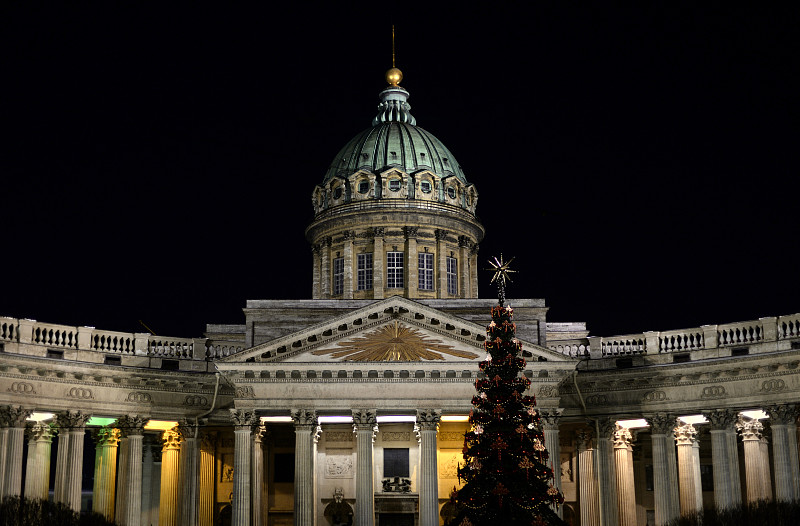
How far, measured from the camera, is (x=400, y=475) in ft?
164

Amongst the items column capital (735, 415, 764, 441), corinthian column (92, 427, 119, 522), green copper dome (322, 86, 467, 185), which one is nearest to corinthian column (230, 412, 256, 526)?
corinthian column (92, 427, 119, 522)

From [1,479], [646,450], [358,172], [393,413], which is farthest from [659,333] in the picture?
[1,479]

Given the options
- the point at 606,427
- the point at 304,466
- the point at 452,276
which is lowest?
the point at 304,466

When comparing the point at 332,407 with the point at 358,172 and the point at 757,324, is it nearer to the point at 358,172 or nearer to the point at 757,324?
the point at 757,324

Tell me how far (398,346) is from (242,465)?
27.7 feet

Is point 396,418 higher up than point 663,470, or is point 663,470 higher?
point 396,418

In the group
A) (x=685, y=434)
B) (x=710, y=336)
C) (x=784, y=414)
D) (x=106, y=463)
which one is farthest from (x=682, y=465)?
(x=106, y=463)

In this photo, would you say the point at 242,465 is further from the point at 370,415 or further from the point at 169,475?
the point at 169,475

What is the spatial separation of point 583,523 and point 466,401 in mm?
8475

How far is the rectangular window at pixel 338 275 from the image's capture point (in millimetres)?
62281

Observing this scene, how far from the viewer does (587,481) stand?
48031mm

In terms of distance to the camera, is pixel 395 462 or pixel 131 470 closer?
pixel 131 470

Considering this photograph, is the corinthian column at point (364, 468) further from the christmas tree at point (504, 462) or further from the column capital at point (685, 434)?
the column capital at point (685, 434)

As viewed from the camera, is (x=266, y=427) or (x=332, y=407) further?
(x=266, y=427)
